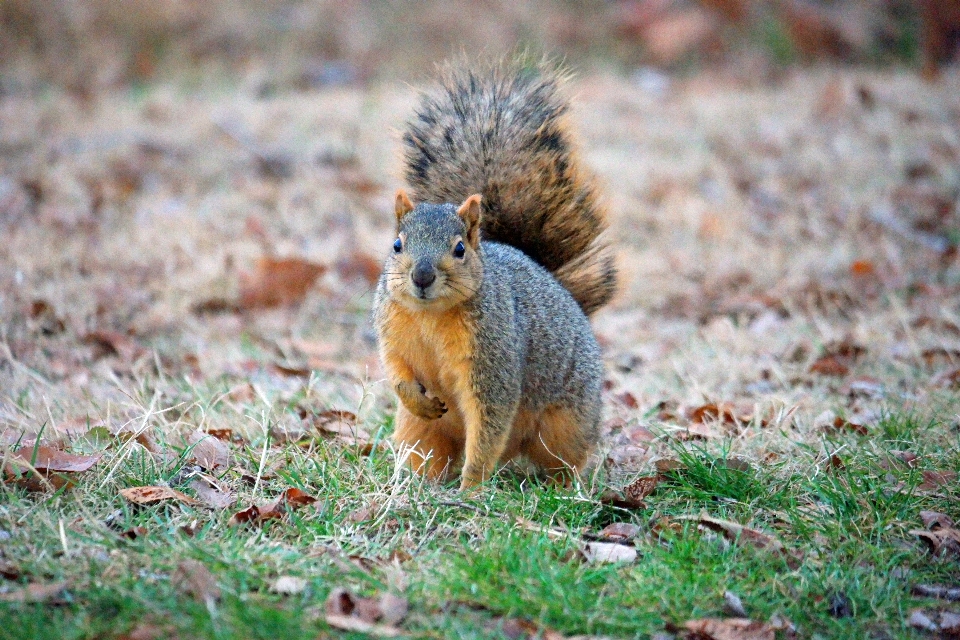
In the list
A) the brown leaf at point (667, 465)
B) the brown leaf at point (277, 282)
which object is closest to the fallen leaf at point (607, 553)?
the brown leaf at point (667, 465)

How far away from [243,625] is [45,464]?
3.40 ft

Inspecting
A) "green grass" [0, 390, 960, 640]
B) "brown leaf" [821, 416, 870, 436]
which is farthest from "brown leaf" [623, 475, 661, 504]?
"brown leaf" [821, 416, 870, 436]

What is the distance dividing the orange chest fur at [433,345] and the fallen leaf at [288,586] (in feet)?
2.92

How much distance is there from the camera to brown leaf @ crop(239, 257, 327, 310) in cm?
538

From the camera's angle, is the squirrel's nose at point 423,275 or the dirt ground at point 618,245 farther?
the dirt ground at point 618,245

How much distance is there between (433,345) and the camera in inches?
123

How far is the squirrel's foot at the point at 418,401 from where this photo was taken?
314 centimetres

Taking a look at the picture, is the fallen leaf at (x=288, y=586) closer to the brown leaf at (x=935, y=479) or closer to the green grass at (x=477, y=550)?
the green grass at (x=477, y=550)

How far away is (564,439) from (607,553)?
660mm

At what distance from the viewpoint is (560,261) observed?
3.80 meters

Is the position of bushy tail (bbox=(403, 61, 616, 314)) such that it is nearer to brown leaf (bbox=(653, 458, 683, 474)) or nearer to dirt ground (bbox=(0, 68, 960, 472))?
dirt ground (bbox=(0, 68, 960, 472))

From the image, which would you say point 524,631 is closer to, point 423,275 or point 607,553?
point 607,553

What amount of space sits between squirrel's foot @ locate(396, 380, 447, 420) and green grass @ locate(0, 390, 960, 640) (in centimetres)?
20

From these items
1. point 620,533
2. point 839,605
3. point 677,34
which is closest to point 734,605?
point 839,605
